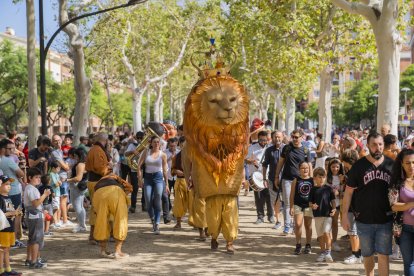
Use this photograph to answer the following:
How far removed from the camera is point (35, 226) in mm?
7754

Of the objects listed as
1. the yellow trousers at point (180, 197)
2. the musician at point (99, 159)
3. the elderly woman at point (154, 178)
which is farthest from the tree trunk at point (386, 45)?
the musician at point (99, 159)

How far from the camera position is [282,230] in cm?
1055

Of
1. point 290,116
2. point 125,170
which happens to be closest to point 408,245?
point 125,170

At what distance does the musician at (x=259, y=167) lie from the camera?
37.0 feet

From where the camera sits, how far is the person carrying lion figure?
8.71m

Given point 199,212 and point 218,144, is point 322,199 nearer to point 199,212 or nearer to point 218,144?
point 218,144

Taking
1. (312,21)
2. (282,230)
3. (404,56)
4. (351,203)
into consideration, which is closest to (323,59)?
(312,21)

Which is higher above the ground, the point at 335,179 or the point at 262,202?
the point at 335,179

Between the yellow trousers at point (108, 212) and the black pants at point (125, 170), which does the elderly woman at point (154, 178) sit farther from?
the black pants at point (125, 170)

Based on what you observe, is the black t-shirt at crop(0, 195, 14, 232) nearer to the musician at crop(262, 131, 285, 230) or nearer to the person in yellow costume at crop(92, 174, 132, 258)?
the person in yellow costume at crop(92, 174, 132, 258)

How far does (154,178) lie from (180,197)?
629mm

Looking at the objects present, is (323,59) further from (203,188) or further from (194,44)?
(194,44)

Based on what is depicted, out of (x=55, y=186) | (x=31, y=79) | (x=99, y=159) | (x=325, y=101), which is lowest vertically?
(x=55, y=186)

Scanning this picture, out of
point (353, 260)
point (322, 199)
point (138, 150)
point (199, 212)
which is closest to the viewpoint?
point (353, 260)
